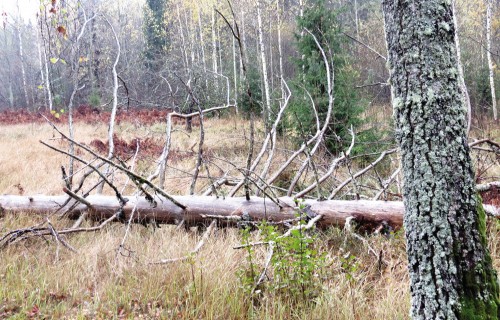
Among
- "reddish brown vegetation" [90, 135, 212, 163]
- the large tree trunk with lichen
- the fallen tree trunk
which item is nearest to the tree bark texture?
the fallen tree trunk

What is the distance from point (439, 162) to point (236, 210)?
2.45 metres

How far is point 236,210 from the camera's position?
3.64 m

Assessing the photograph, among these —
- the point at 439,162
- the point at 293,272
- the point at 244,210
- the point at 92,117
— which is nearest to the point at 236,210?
the point at 244,210

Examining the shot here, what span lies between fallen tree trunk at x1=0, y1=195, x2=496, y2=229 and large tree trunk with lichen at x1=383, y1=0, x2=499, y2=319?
1916 mm

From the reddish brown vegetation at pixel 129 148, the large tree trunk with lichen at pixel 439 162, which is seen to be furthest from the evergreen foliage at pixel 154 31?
the large tree trunk with lichen at pixel 439 162

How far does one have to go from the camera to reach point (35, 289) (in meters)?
2.66

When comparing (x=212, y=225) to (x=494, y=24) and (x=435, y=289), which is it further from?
(x=494, y=24)

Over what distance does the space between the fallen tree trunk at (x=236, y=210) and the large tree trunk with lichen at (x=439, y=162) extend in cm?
192

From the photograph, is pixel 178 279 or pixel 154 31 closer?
pixel 178 279

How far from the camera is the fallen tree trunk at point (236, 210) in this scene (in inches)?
137

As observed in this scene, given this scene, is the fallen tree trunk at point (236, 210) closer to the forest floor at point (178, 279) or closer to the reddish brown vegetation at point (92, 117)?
the forest floor at point (178, 279)

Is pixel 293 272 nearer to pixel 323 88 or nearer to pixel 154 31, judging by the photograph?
pixel 323 88

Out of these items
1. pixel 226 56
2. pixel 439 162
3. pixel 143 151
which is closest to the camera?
pixel 439 162

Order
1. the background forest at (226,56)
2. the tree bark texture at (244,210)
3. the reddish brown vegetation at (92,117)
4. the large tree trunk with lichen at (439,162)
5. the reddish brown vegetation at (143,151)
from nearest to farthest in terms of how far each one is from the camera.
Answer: the large tree trunk with lichen at (439,162) → the tree bark texture at (244,210) → the background forest at (226,56) → the reddish brown vegetation at (143,151) → the reddish brown vegetation at (92,117)
